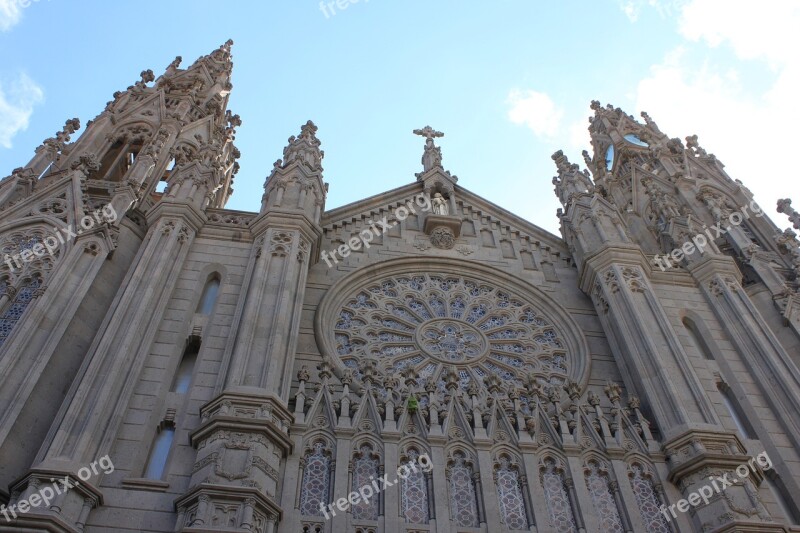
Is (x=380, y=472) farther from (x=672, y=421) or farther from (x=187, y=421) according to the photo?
(x=672, y=421)

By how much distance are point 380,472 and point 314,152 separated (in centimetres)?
1026

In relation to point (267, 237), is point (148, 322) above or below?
below

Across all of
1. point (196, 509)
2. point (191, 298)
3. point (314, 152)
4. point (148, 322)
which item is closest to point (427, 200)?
point (314, 152)

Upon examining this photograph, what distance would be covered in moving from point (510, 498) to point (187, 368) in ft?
18.9

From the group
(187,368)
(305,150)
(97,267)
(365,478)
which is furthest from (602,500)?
(305,150)

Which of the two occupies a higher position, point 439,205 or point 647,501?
point 439,205

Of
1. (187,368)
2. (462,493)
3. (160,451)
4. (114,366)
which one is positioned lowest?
(462,493)

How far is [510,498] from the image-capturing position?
11500mm

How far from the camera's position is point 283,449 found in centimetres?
1105

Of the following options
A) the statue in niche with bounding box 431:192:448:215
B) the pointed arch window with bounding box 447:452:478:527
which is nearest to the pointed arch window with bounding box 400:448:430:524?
the pointed arch window with bounding box 447:452:478:527

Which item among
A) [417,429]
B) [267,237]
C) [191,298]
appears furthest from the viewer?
[267,237]

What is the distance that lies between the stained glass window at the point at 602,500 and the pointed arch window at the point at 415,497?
103 inches

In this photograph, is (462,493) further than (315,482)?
Yes

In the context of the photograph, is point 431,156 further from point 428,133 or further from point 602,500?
point 602,500
